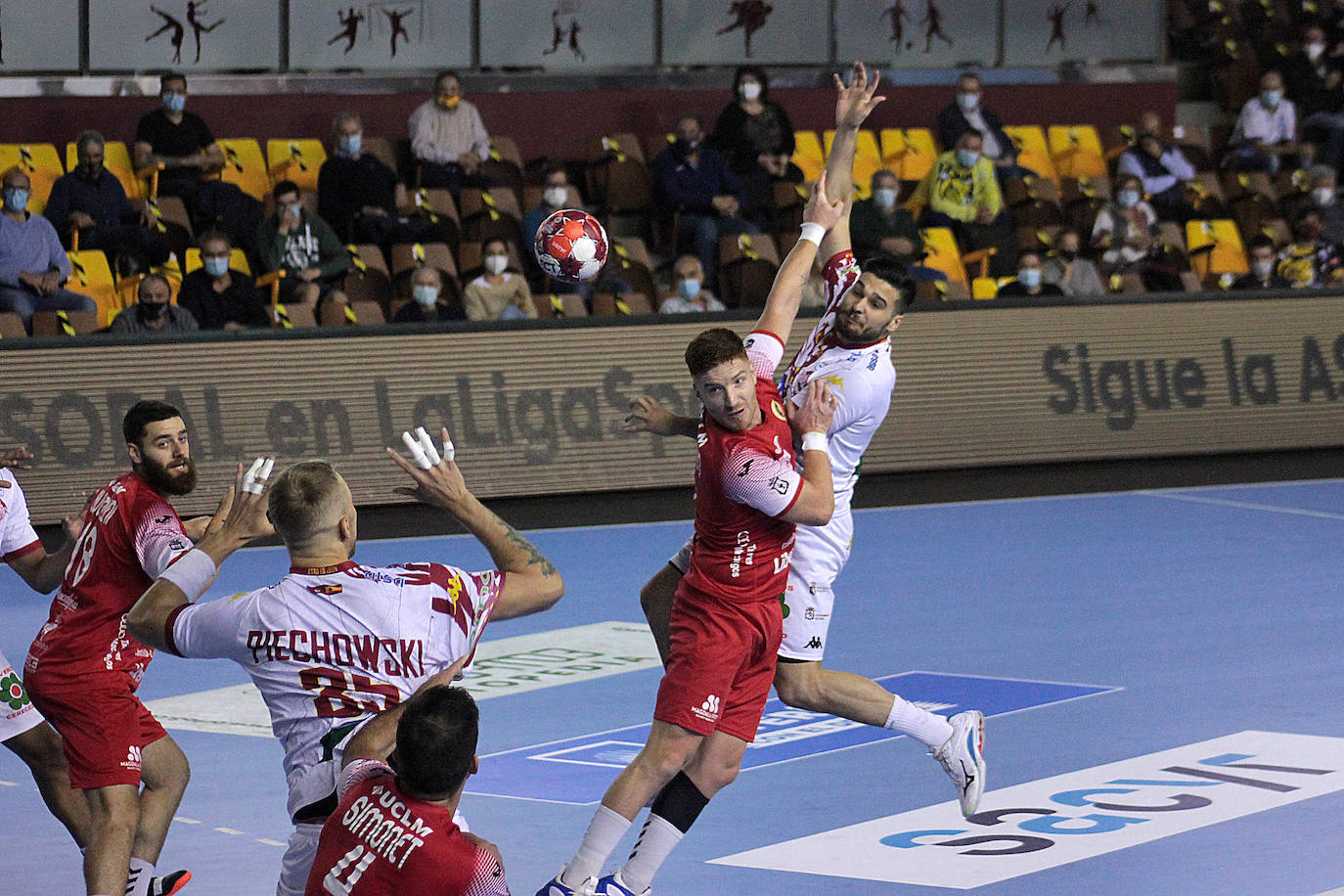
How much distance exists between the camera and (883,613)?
1199 cm

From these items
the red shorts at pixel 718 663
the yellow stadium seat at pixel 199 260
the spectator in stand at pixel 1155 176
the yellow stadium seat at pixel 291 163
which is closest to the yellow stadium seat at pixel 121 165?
the yellow stadium seat at pixel 199 260

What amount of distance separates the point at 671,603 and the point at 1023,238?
14.4 meters

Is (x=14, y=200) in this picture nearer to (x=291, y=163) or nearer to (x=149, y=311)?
(x=149, y=311)

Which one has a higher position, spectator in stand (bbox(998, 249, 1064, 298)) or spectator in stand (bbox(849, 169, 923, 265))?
spectator in stand (bbox(849, 169, 923, 265))

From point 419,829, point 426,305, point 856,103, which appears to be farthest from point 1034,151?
point 419,829

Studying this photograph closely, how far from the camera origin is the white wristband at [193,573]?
17.0 feet

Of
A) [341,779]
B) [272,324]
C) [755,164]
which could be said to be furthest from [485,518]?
[755,164]

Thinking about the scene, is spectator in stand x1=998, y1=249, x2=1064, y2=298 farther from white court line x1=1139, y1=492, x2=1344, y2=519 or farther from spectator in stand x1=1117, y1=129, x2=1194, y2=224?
spectator in stand x1=1117, y1=129, x2=1194, y2=224

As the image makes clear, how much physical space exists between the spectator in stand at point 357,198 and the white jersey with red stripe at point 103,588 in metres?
11.8

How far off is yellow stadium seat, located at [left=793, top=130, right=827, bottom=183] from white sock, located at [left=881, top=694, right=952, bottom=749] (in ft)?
45.1

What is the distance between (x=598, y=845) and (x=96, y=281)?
11700 millimetres

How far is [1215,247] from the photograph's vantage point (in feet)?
73.7

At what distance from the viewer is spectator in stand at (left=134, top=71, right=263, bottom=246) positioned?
690 inches

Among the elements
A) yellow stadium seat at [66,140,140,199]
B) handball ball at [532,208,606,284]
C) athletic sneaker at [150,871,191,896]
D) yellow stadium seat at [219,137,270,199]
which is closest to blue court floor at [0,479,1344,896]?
athletic sneaker at [150,871,191,896]
